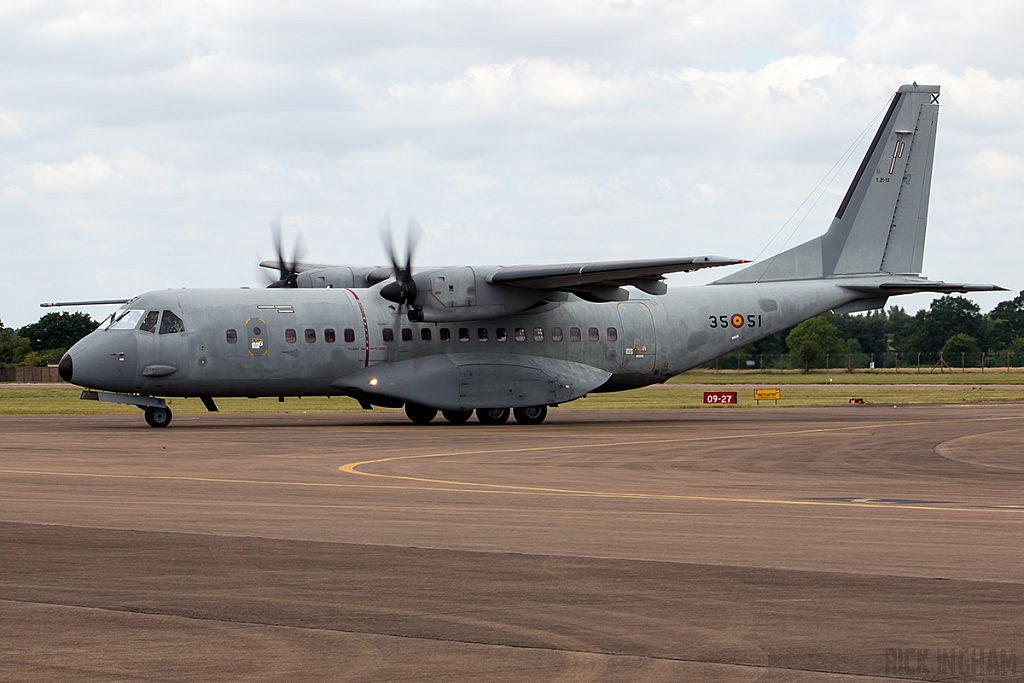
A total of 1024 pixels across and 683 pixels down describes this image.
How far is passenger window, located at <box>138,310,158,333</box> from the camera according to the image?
34.3 m

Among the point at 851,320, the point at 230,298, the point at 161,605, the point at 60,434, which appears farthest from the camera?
the point at 851,320

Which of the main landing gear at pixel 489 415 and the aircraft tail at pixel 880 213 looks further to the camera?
the aircraft tail at pixel 880 213

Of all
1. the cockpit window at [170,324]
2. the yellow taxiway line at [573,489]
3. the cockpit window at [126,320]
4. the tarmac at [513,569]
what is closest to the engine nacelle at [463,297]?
the cockpit window at [170,324]

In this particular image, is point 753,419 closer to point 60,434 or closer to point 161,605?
point 60,434

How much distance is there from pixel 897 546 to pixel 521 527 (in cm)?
390

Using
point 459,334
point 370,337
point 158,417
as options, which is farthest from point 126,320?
point 459,334

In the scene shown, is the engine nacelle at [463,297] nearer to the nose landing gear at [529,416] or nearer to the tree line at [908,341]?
the nose landing gear at [529,416]

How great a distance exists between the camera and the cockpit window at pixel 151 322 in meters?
34.3

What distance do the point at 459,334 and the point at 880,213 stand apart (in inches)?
594

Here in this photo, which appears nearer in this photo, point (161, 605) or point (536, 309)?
point (161, 605)

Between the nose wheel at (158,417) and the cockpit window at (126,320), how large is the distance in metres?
2.46

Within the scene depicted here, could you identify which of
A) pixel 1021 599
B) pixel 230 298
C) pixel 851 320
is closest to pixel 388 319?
pixel 230 298

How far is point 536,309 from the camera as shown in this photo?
126ft

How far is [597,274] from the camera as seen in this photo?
34.6 m
